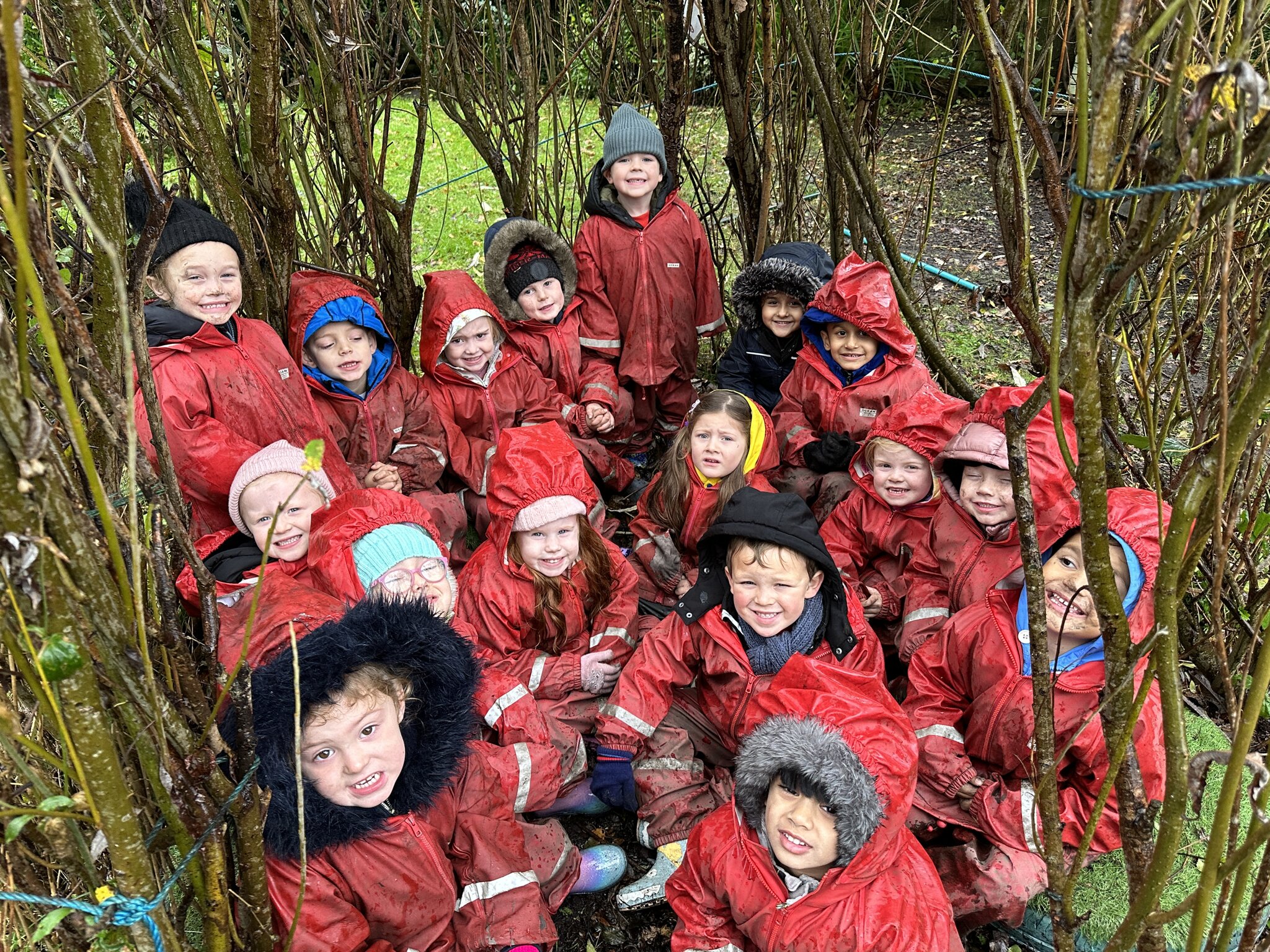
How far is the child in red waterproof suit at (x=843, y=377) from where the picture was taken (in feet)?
11.3

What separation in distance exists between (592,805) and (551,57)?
3.05 meters

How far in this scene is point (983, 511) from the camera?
109 inches

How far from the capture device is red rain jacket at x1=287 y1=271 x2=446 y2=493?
346 centimetres

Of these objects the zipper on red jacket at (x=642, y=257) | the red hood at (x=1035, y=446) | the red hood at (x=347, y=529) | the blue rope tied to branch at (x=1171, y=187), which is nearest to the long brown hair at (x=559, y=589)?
the red hood at (x=347, y=529)

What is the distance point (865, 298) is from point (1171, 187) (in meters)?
2.45

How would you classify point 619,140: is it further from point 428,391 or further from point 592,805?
point 592,805

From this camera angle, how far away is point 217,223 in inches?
115

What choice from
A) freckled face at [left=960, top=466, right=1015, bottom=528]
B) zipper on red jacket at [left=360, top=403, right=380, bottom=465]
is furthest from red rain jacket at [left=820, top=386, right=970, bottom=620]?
zipper on red jacket at [left=360, top=403, right=380, bottom=465]

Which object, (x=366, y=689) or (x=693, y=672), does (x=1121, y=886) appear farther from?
(x=366, y=689)

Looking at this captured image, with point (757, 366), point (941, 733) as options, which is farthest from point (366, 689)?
point (757, 366)

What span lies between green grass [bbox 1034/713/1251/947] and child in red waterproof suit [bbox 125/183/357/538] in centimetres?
247

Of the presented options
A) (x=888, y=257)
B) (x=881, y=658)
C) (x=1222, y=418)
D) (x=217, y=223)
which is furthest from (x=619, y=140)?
(x=1222, y=418)

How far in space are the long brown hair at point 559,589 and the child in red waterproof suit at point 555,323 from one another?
3.33 ft

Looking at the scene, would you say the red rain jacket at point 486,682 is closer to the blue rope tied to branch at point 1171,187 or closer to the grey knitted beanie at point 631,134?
the blue rope tied to branch at point 1171,187
